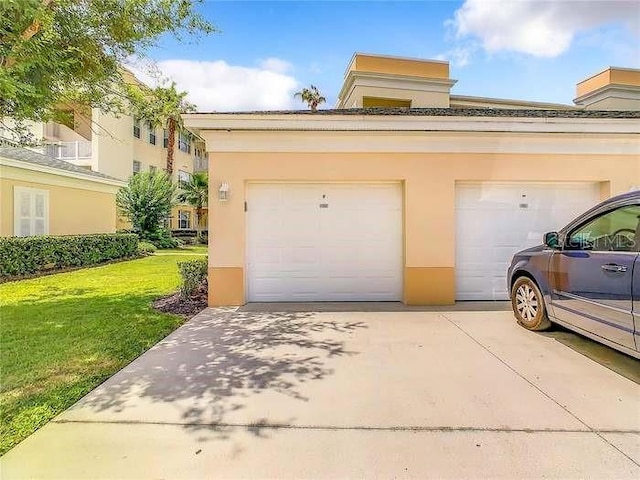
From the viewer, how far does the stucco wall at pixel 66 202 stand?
1250 centimetres

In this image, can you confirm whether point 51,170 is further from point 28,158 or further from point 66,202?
point 66,202

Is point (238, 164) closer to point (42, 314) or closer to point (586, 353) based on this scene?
point (42, 314)

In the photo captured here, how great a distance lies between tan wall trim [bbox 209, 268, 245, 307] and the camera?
7246mm

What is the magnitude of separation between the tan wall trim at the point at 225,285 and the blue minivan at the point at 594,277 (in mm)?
4970

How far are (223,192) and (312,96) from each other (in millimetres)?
22667

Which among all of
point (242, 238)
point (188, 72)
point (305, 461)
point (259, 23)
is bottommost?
point (305, 461)

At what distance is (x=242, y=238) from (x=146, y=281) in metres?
5.09

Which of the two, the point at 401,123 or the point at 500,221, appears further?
the point at 500,221

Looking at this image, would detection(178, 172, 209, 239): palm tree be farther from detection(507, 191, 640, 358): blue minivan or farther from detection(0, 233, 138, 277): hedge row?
detection(507, 191, 640, 358): blue minivan

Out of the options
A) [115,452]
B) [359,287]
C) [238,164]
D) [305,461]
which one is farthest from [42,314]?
[305,461]

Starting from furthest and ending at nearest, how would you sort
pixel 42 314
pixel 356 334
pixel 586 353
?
pixel 42 314 < pixel 356 334 < pixel 586 353

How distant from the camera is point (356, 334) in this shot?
18.1 ft

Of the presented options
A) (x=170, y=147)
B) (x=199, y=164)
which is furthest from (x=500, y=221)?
(x=199, y=164)

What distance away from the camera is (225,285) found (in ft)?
23.8
